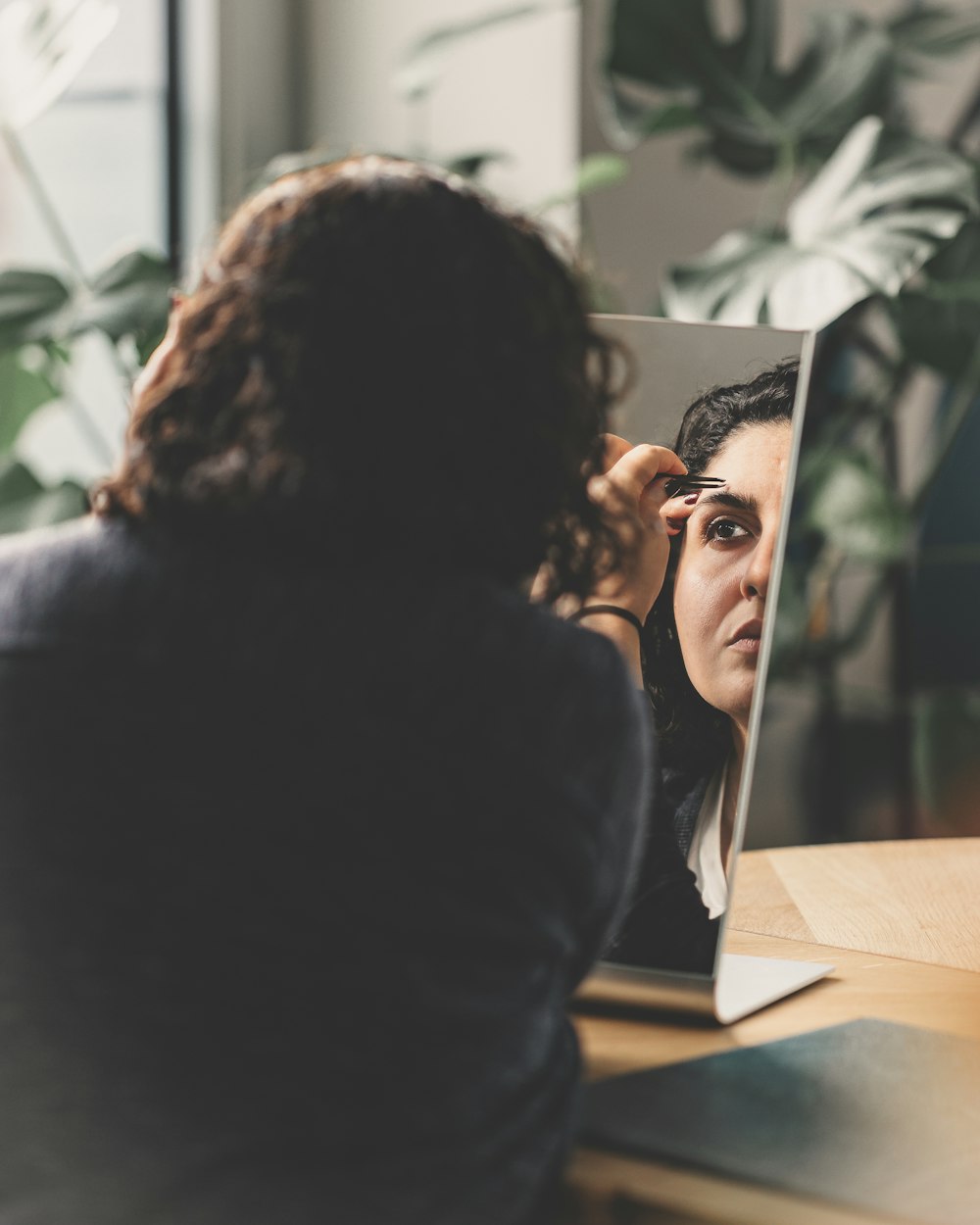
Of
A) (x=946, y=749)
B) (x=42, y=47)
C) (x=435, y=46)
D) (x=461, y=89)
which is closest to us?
(x=42, y=47)

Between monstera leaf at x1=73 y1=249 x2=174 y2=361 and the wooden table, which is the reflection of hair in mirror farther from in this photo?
monstera leaf at x1=73 y1=249 x2=174 y2=361

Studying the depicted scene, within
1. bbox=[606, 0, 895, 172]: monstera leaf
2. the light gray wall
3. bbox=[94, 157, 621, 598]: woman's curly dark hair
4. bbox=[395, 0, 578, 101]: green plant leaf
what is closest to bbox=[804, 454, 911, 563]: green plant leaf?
bbox=[606, 0, 895, 172]: monstera leaf

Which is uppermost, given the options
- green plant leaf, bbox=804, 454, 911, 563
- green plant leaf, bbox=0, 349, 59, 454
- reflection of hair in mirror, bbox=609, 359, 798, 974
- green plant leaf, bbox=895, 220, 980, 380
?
reflection of hair in mirror, bbox=609, 359, 798, 974

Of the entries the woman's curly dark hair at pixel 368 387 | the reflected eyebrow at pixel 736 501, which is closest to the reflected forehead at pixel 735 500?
the reflected eyebrow at pixel 736 501

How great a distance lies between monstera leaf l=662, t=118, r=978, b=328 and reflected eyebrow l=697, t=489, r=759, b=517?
34.9 inches

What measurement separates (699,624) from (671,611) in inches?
0.7

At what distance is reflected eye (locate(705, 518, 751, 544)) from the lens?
0.87 meters

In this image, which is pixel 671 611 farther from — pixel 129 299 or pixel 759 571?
pixel 129 299

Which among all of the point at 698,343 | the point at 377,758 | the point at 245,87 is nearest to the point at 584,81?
the point at 245,87

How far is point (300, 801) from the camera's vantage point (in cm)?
54

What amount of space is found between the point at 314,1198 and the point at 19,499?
1.53m

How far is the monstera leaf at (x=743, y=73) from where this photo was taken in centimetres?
199

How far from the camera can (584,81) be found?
2637 mm

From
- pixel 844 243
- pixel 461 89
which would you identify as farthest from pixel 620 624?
pixel 461 89
